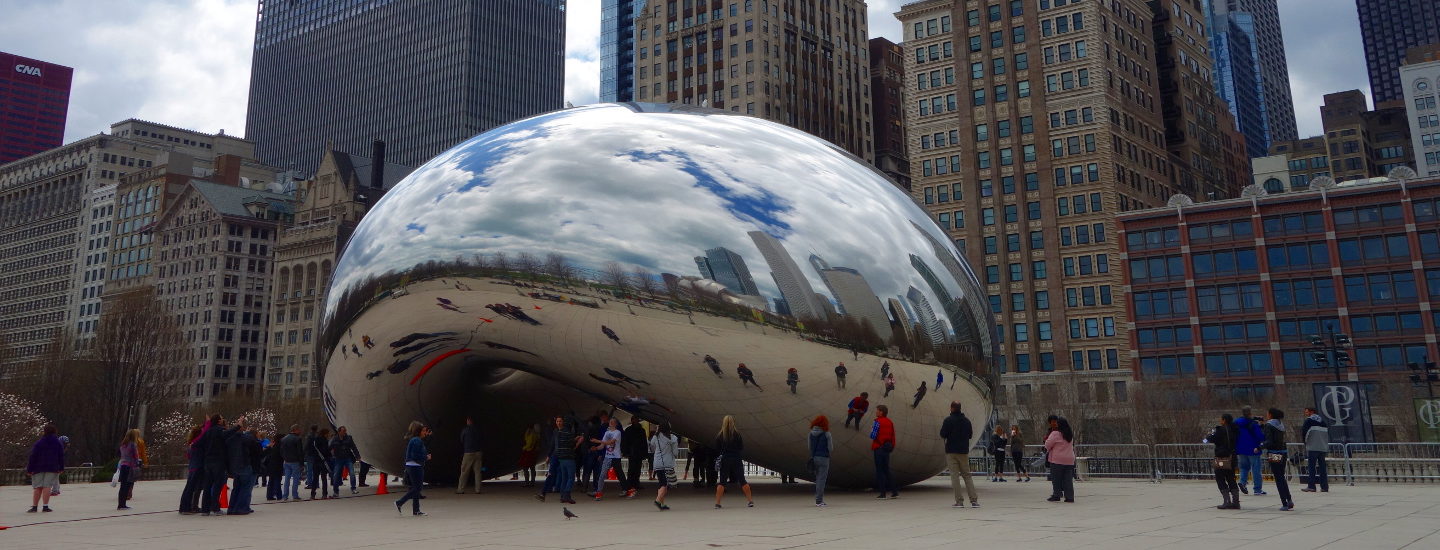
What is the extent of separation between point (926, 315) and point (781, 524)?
376 cm

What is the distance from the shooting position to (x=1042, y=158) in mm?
95250

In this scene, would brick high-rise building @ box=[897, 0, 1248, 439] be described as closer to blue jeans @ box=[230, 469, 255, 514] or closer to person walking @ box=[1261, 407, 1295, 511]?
person walking @ box=[1261, 407, 1295, 511]

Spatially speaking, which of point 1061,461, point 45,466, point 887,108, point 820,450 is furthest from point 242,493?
point 887,108

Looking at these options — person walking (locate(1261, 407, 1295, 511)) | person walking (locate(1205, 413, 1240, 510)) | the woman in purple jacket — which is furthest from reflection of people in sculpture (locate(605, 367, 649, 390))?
the woman in purple jacket

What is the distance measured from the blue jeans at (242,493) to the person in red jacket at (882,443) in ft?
28.1

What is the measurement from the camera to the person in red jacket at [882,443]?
13.8 metres

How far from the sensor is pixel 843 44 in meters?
141

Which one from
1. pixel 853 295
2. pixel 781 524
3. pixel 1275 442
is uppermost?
pixel 853 295

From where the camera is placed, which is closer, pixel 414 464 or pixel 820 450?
pixel 820 450

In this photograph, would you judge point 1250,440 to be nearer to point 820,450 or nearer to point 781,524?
point 820,450

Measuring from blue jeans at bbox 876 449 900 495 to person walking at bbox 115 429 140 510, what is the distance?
37.6 feet

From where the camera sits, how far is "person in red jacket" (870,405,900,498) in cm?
1384

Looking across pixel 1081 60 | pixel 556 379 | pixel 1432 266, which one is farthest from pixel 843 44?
pixel 556 379

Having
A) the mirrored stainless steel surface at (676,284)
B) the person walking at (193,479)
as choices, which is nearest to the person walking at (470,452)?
the mirrored stainless steel surface at (676,284)
